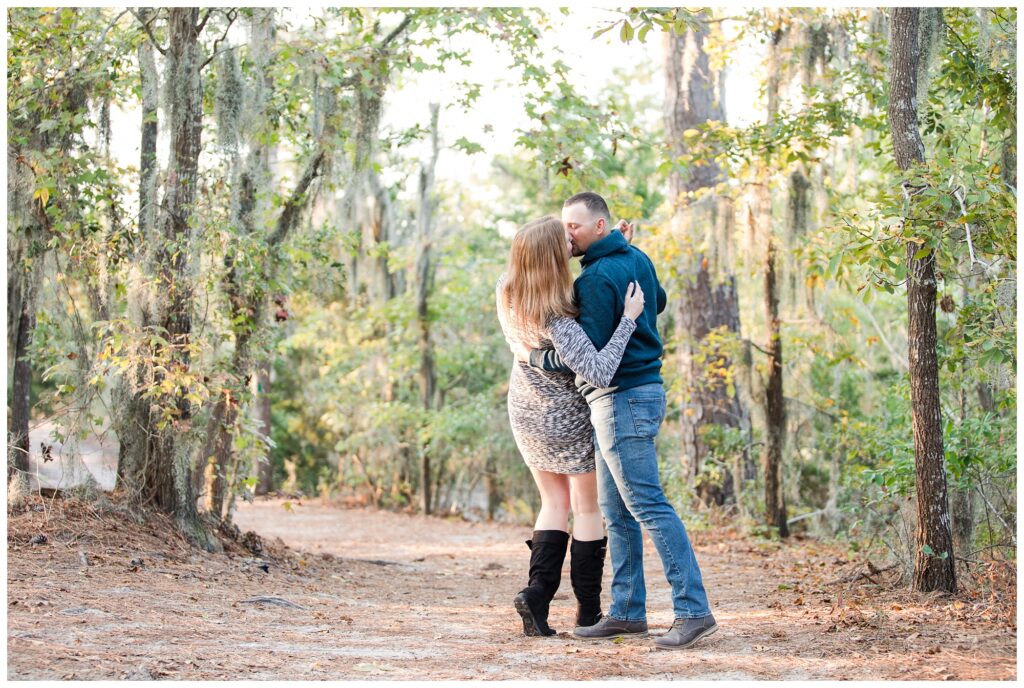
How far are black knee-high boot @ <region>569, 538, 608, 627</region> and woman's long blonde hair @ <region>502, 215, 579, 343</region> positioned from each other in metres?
0.88

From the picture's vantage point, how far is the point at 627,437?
3.75 metres

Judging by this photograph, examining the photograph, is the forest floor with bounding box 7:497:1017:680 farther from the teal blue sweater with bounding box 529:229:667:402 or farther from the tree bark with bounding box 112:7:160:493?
the teal blue sweater with bounding box 529:229:667:402

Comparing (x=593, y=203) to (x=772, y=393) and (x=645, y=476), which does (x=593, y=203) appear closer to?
(x=645, y=476)

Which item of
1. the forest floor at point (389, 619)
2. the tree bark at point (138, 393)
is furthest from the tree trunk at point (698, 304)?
the tree bark at point (138, 393)

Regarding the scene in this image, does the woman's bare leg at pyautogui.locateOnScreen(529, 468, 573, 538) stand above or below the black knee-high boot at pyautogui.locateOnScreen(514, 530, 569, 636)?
above

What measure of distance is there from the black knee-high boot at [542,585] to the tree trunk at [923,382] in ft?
6.05

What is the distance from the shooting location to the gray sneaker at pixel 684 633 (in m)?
3.67

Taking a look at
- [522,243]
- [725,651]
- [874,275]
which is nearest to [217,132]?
[522,243]

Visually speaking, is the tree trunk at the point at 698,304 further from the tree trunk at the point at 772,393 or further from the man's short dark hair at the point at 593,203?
the man's short dark hair at the point at 593,203

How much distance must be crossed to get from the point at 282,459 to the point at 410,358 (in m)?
5.11

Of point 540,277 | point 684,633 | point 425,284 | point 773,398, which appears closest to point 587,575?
point 684,633

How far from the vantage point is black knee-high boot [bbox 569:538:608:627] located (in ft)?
13.1

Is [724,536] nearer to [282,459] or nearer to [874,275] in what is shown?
[874,275]

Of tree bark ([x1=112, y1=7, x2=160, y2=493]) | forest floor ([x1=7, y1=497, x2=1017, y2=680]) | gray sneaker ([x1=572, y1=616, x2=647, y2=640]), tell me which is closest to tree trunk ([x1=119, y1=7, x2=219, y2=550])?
tree bark ([x1=112, y1=7, x2=160, y2=493])
